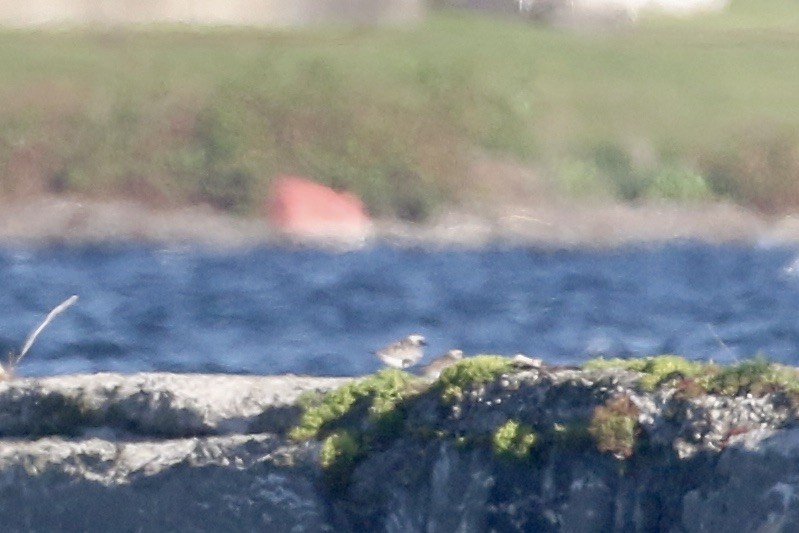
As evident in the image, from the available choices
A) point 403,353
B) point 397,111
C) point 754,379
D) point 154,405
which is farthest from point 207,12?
point 754,379

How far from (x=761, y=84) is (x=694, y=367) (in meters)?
30.0

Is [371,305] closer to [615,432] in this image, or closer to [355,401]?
[355,401]

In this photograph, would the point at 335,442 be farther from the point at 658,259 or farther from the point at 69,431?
the point at 658,259

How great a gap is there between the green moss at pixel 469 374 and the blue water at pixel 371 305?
0.91m

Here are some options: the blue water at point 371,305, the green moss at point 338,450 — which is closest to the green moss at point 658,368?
the green moss at point 338,450

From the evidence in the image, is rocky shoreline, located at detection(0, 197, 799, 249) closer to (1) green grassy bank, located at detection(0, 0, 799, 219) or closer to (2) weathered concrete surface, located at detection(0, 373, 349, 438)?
(1) green grassy bank, located at detection(0, 0, 799, 219)

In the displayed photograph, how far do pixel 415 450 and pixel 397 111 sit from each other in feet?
80.2

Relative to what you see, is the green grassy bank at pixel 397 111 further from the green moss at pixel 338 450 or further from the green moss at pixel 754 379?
the green moss at pixel 754 379

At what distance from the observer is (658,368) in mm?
4496

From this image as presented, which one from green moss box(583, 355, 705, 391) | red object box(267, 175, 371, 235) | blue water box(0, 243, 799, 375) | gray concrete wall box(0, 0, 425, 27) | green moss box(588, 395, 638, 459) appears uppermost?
green moss box(583, 355, 705, 391)

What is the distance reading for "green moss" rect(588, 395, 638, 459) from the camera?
14.1ft

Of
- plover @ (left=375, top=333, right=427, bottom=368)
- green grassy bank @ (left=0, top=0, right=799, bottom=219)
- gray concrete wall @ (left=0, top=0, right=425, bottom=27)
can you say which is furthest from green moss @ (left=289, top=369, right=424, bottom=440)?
gray concrete wall @ (left=0, top=0, right=425, bottom=27)

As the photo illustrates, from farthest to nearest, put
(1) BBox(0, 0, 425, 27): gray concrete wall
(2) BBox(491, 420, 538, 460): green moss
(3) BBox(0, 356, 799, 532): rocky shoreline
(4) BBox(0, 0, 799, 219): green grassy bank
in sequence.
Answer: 1. (1) BBox(0, 0, 425, 27): gray concrete wall
2. (4) BBox(0, 0, 799, 219): green grassy bank
3. (2) BBox(491, 420, 538, 460): green moss
4. (3) BBox(0, 356, 799, 532): rocky shoreline

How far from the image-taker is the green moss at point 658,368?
14.5 ft
